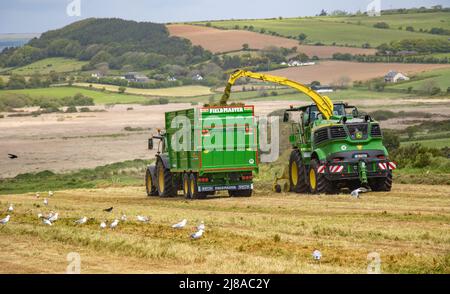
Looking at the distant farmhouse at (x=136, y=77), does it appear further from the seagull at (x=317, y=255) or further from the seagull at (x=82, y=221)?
the seagull at (x=317, y=255)

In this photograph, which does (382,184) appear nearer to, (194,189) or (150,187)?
(194,189)

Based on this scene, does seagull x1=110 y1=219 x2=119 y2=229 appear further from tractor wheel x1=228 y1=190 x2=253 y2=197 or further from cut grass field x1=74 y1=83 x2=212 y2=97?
cut grass field x1=74 y1=83 x2=212 y2=97

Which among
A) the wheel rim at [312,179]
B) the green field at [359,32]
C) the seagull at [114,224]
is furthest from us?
the green field at [359,32]

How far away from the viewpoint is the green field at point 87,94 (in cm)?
15462

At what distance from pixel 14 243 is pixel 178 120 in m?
16.1

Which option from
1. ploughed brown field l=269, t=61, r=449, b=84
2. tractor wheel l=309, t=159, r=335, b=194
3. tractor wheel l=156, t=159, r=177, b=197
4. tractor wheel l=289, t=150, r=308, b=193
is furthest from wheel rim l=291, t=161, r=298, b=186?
ploughed brown field l=269, t=61, r=449, b=84

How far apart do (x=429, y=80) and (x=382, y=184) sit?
89.0m

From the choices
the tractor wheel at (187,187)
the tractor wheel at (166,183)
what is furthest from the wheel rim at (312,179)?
the tractor wheel at (166,183)

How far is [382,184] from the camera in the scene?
1436 inches

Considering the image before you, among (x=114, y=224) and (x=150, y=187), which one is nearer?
(x=114, y=224)

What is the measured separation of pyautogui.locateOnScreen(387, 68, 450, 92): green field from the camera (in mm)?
120875

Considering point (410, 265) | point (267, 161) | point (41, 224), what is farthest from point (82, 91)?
point (410, 265)

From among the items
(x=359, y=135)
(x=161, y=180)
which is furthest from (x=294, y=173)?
(x=161, y=180)

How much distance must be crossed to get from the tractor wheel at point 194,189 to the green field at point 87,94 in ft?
378
